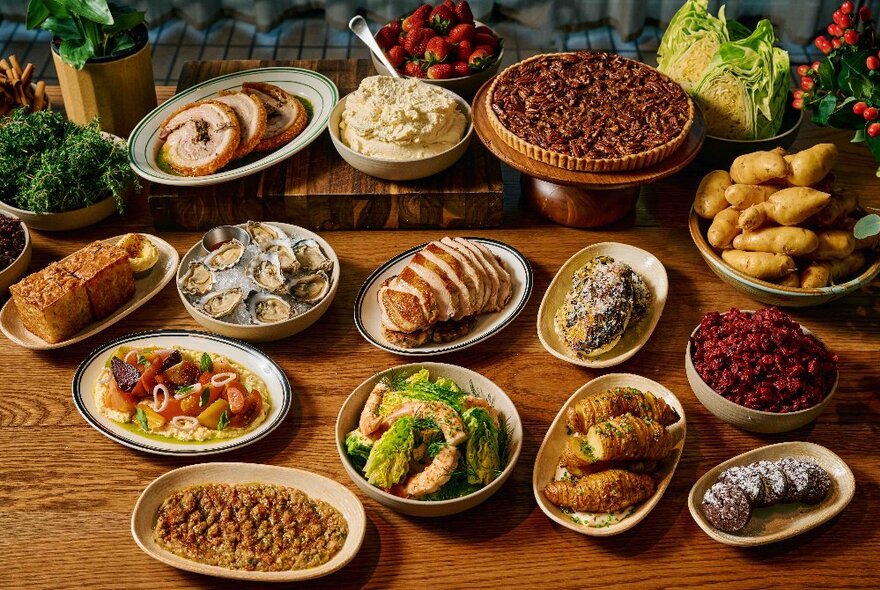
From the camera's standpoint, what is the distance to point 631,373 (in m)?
2.68

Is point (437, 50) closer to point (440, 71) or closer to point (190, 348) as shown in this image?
point (440, 71)

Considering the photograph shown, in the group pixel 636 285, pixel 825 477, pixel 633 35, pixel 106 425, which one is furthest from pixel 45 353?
pixel 633 35

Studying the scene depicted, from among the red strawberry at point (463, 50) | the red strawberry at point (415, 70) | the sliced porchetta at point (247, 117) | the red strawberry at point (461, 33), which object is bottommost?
the sliced porchetta at point (247, 117)

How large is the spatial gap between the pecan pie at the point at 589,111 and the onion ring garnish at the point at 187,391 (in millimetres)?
1329

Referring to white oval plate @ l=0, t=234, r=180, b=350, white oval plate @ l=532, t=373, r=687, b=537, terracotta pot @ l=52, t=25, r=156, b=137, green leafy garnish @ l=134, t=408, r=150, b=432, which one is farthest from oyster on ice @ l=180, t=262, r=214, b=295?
white oval plate @ l=532, t=373, r=687, b=537

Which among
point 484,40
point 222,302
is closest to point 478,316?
point 222,302

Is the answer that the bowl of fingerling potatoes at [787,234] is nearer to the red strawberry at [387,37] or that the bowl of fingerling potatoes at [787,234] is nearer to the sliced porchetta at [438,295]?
the sliced porchetta at [438,295]

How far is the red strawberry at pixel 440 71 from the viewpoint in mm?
3475

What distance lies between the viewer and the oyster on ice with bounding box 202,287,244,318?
273 centimetres

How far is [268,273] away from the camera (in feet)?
9.25

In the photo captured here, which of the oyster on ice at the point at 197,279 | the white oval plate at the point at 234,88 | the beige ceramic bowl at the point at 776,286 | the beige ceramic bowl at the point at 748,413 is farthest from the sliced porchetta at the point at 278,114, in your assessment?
the beige ceramic bowl at the point at 748,413

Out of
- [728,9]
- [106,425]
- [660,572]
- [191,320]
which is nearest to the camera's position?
[660,572]

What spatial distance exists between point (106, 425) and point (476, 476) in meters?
1.08

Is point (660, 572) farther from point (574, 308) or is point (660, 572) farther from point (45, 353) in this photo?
point (45, 353)
